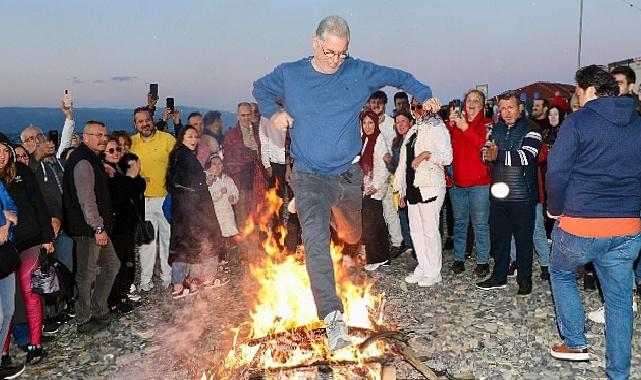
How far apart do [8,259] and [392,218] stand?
20.1 ft

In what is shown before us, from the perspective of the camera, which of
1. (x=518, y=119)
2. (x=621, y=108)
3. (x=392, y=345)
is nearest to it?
(x=621, y=108)

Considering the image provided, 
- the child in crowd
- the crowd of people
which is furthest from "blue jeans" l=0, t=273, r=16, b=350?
the child in crowd

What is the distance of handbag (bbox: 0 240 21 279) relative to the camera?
16.2ft

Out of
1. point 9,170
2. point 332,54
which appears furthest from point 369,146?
point 9,170

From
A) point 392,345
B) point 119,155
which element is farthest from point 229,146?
point 392,345

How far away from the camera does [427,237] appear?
777cm

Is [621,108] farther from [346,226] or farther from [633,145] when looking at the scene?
[346,226]

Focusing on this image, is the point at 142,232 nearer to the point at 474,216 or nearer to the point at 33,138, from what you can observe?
the point at 33,138

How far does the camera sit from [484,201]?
25.2 ft

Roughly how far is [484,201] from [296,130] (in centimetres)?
396

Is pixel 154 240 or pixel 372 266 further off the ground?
pixel 154 240

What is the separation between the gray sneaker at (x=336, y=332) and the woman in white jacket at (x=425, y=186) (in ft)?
11.3

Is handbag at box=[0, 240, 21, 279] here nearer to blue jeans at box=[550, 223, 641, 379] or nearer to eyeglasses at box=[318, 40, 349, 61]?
eyeglasses at box=[318, 40, 349, 61]

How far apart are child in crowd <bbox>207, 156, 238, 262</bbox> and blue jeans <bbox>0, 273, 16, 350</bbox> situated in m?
3.40
